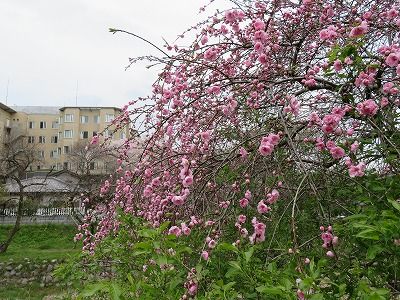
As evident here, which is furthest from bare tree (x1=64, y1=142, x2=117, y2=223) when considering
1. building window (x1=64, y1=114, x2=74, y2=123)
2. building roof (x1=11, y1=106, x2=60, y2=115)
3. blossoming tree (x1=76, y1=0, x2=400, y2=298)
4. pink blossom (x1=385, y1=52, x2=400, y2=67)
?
Result: building roof (x1=11, y1=106, x2=60, y2=115)

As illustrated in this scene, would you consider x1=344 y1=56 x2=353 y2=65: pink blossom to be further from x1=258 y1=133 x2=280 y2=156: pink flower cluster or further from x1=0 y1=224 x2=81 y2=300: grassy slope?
x1=0 y1=224 x2=81 y2=300: grassy slope

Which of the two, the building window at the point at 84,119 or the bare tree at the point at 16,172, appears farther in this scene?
the building window at the point at 84,119

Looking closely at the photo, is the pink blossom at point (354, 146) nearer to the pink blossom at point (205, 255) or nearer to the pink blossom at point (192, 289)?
the pink blossom at point (205, 255)

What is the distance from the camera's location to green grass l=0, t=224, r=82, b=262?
15.0 m

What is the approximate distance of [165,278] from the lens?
77.5 inches

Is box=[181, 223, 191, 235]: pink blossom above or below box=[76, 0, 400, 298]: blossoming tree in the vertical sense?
below

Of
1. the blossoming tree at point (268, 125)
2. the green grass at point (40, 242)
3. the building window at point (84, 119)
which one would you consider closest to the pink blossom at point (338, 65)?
the blossoming tree at point (268, 125)

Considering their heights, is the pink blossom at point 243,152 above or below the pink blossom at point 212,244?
above

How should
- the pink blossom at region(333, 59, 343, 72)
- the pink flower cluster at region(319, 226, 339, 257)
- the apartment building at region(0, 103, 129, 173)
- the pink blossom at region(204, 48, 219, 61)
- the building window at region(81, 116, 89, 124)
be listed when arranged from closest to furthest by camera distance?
the pink flower cluster at region(319, 226, 339, 257) → the pink blossom at region(333, 59, 343, 72) → the pink blossom at region(204, 48, 219, 61) → the apartment building at region(0, 103, 129, 173) → the building window at region(81, 116, 89, 124)

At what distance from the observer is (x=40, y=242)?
18609 mm

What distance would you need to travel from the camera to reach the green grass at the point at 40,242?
15.0m

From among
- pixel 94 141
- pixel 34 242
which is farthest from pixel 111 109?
pixel 94 141

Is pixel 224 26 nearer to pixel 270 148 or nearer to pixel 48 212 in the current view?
pixel 270 148

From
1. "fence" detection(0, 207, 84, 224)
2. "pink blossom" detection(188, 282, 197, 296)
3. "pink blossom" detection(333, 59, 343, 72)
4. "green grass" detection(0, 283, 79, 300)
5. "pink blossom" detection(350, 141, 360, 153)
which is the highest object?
"pink blossom" detection(333, 59, 343, 72)
